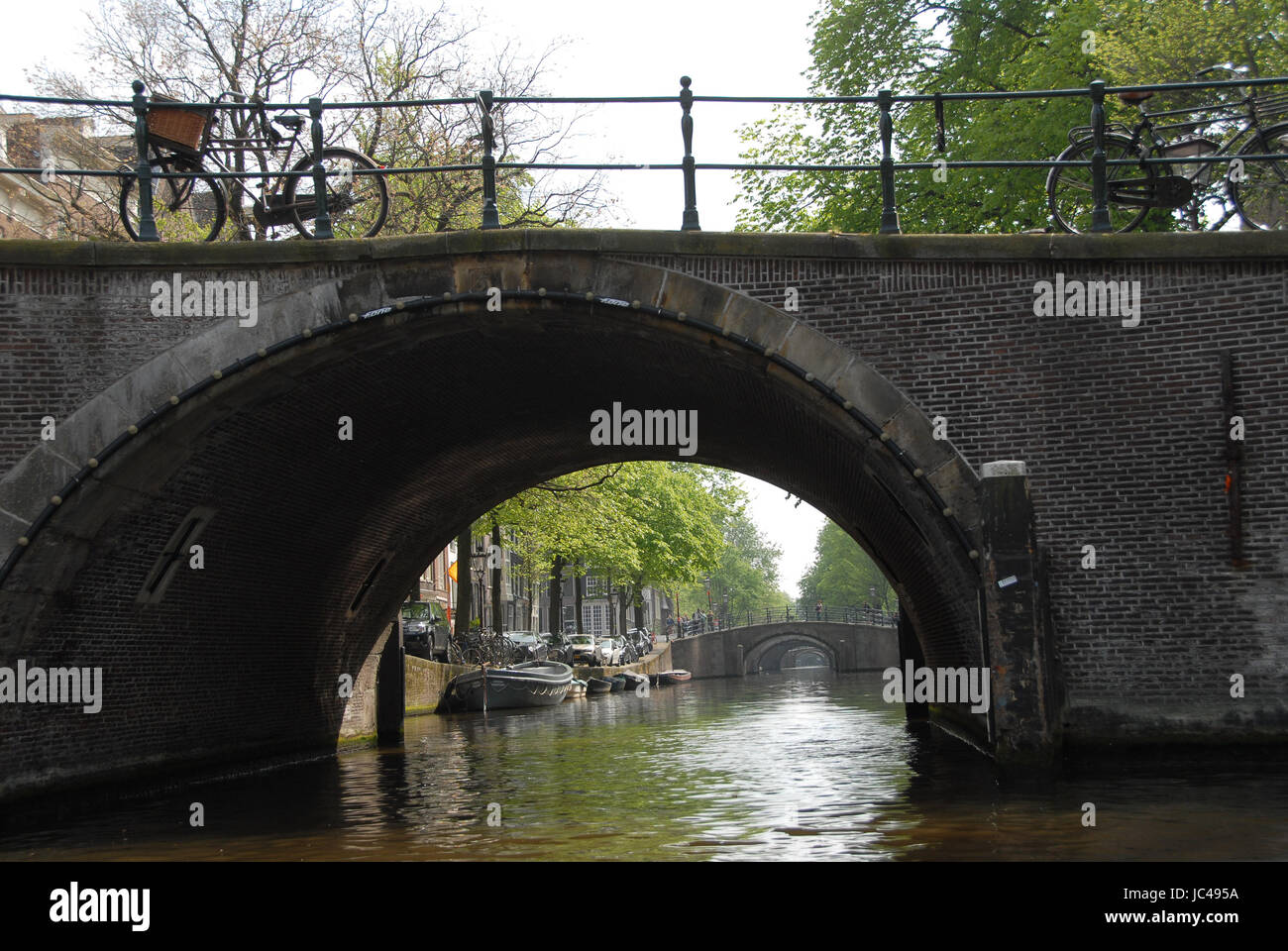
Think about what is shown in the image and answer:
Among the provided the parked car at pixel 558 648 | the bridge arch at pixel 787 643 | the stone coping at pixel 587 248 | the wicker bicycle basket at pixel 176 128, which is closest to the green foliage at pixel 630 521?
the parked car at pixel 558 648

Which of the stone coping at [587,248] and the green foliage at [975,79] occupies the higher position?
the green foliage at [975,79]

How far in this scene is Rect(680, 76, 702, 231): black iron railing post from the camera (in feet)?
35.6

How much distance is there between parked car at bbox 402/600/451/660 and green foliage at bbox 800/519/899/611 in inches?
1302

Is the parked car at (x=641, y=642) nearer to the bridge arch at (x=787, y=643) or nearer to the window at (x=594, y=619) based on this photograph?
the bridge arch at (x=787, y=643)

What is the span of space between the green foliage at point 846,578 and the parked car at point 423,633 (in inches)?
1302

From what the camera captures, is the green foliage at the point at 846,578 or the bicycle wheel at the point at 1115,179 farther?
the green foliage at the point at 846,578

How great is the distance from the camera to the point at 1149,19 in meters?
19.2

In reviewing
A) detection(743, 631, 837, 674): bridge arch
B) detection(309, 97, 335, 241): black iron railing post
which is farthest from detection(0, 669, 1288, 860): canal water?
detection(743, 631, 837, 674): bridge arch

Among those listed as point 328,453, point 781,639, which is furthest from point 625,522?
point 781,639

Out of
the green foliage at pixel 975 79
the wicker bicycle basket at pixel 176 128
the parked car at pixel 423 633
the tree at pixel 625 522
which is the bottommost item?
the parked car at pixel 423 633

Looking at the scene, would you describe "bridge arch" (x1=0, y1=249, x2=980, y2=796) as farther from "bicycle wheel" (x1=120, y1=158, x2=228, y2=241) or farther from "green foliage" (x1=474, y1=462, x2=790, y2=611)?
"green foliage" (x1=474, y1=462, x2=790, y2=611)

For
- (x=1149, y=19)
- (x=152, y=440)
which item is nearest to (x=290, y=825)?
(x=152, y=440)

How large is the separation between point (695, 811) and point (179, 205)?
7.42m

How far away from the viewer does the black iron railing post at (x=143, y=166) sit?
11.0 metres
